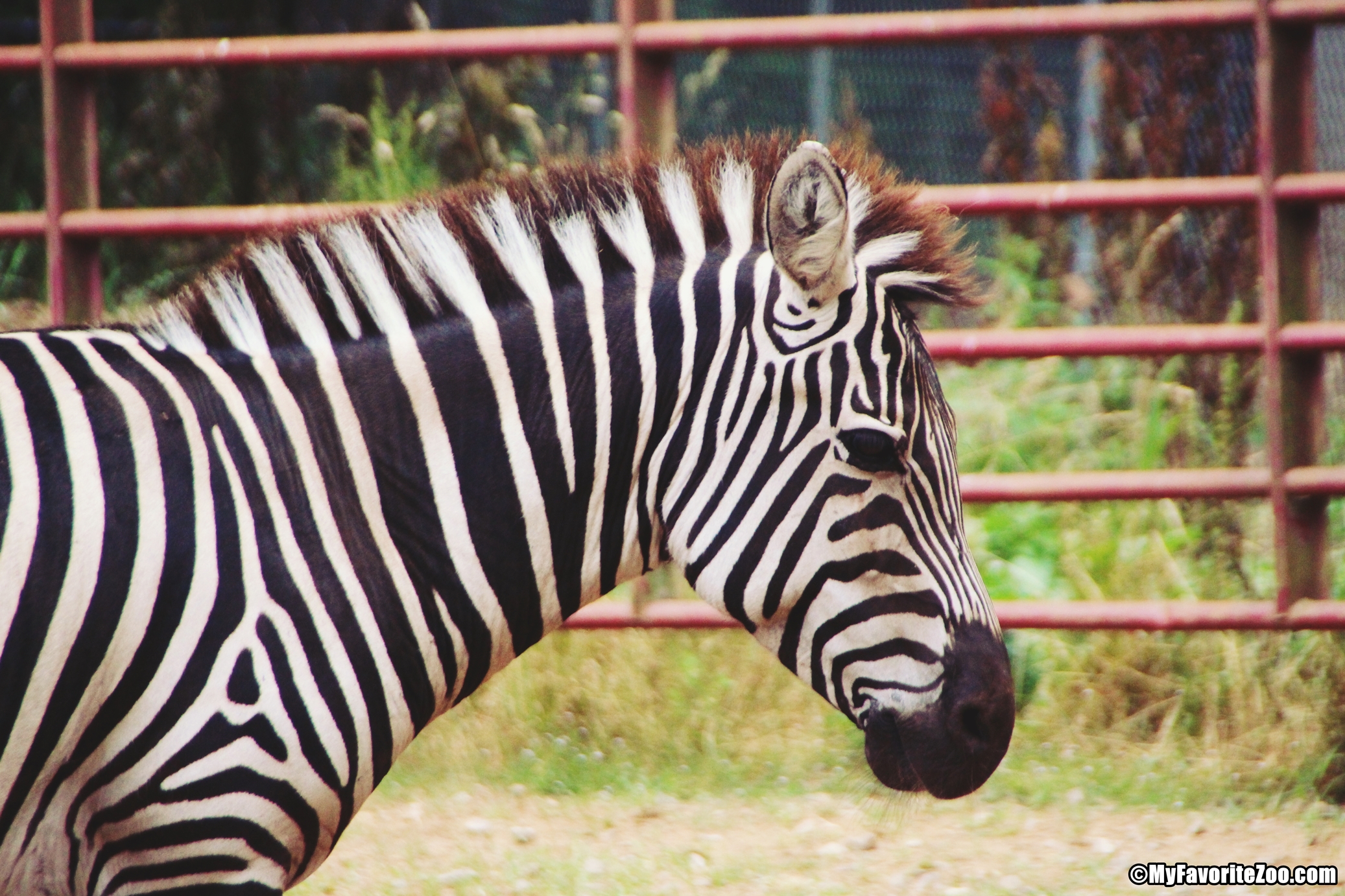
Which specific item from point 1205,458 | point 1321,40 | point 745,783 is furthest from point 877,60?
point 745,783

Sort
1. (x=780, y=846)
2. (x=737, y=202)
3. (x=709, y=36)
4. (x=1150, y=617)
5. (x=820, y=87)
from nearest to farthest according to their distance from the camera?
1. (x=737, y=202)
2. (x=780, y=846)
3. (x=1150, y=617)
4. (x=709, y=36)
5. (x=820, y=87)

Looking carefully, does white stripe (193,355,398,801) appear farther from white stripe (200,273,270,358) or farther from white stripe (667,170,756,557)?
white stripe (667,170,756,557)

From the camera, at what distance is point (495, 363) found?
205 cm

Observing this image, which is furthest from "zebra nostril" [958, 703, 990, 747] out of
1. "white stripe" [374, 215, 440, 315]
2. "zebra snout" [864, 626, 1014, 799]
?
"white stripe" [374, 215, 440, 315]

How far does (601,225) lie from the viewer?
7.05 ft

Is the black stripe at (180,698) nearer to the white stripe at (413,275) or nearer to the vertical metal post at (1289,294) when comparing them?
the white stripe at (413,275)

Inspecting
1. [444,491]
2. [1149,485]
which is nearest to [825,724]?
[1149,485]

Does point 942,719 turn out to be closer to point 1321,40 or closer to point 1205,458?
point 1205,458

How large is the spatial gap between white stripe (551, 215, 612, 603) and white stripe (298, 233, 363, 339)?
37 cm

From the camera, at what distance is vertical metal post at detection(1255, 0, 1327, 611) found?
3.67 metres

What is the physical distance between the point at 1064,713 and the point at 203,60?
3.62 meters

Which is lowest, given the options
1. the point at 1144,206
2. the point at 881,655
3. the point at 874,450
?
the point at 881,655

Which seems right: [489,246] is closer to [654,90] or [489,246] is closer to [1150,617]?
[654,90]

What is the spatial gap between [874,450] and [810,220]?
0.38 metres
